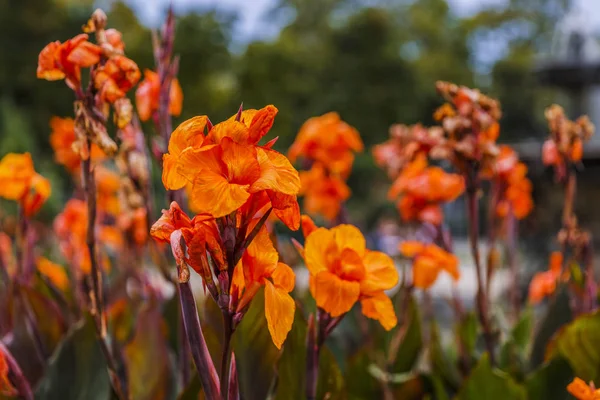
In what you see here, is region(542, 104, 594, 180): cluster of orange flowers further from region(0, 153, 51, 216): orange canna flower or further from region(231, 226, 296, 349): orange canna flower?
region(0, 153, 51, 216): orange canna flower

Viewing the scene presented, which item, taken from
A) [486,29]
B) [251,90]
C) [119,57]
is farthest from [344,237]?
[486,29]

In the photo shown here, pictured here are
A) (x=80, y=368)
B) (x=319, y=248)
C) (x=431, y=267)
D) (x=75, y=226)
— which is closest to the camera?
(x=319, y=248)

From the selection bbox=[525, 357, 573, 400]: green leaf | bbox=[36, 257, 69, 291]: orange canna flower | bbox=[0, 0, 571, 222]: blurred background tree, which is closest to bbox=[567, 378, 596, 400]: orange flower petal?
bbox=[525, 357, 573, 400]: green leaf

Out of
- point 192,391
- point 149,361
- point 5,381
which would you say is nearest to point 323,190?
point 149,361

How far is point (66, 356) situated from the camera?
922mm

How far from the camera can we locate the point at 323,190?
144 cm

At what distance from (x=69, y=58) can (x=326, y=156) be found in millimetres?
742

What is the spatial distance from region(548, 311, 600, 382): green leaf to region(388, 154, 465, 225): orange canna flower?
32 centimetres

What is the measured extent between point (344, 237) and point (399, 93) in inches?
640

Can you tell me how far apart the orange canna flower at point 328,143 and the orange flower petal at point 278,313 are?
867 millimetres

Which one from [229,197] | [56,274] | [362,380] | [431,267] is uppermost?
[229,197]

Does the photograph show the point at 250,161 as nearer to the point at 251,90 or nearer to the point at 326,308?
the point at 326,308

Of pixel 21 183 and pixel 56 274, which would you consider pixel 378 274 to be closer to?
pixel 21 183

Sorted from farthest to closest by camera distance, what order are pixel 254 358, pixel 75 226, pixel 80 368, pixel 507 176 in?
pixel 75 226 → pixel 507 176 → pixel 80 368 → pixel 254 358
